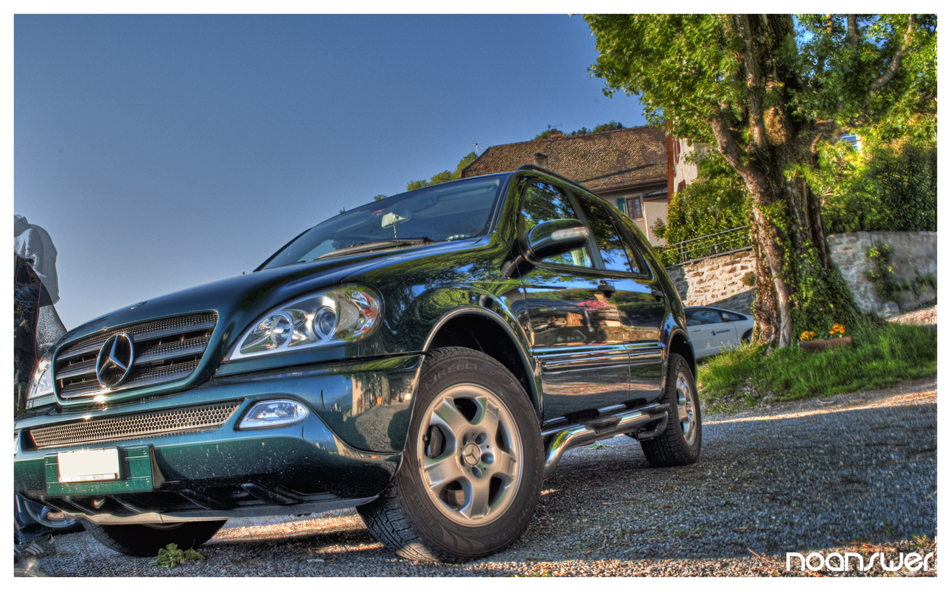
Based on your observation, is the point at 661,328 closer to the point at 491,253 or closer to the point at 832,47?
the point at 491,253

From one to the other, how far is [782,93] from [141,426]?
10488mm

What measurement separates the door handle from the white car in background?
11538 mm

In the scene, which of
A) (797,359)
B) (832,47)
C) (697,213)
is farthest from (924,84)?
(697,213)

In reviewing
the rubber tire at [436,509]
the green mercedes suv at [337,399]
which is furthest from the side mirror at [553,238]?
the rubber tire at [436,509]

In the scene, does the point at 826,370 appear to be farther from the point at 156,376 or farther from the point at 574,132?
the point at 574,132

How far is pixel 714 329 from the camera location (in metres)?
15.4

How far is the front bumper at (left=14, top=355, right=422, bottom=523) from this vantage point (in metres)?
2.31

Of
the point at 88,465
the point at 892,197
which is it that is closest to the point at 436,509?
the point at 88,465

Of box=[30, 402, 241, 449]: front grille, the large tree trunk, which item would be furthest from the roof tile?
box=[30, 402, 241, 449]: front grille

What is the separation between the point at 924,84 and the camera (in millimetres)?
10297

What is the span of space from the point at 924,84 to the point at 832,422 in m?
6.35

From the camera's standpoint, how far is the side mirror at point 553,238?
346 centimetres

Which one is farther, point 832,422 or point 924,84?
point 924,84
